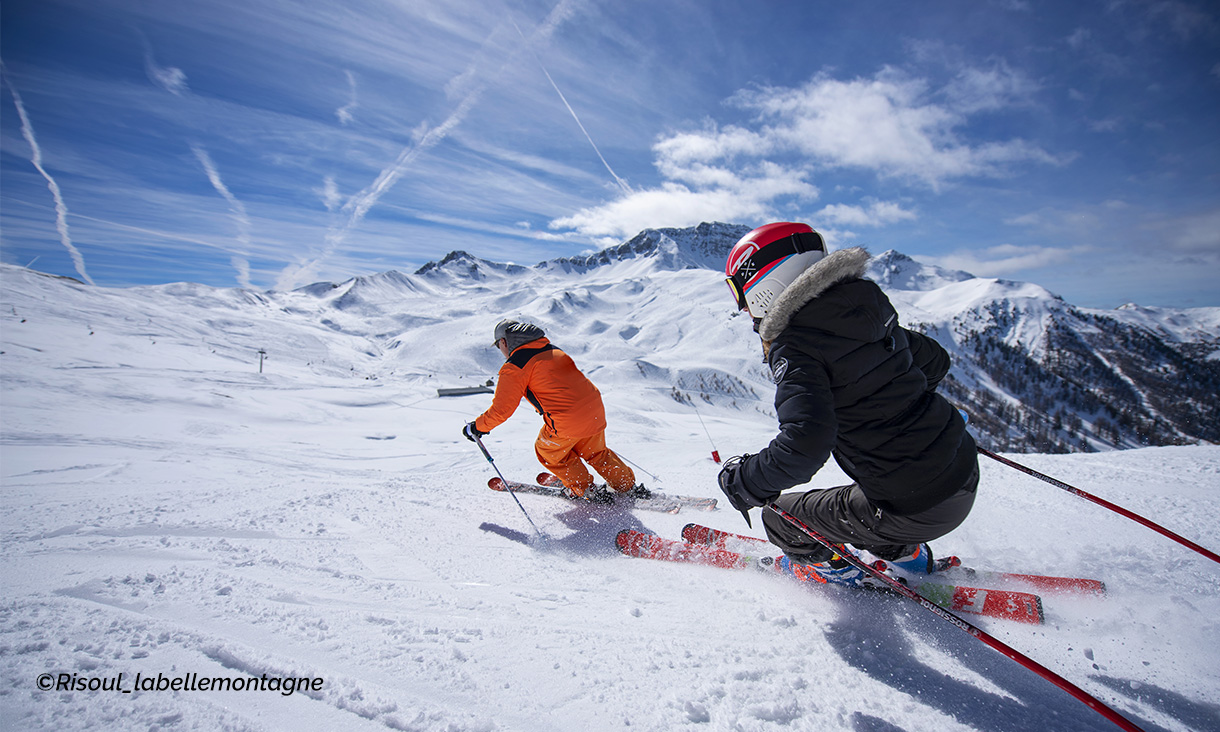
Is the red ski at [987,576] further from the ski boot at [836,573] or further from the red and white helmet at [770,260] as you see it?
the red and white helmet at [770,260]

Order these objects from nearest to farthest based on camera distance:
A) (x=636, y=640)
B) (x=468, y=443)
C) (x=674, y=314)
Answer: (x=636, y=640)
(x=468, y=443)
(x=674, y=314)

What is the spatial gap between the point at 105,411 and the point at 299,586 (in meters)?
9.86

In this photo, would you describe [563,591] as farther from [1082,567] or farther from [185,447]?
[185,447]

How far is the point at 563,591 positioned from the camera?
339 cm

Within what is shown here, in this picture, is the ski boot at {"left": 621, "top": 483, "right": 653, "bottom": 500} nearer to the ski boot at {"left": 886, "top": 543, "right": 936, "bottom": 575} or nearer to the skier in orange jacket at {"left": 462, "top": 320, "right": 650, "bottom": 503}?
the skier in orange jacket at {"left": 462, "top": 320, "right": 650, "bottom": 503}

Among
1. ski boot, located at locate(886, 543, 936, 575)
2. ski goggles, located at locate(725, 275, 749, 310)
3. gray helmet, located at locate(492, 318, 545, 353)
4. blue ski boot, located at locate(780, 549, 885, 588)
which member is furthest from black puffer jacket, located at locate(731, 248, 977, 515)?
gray helmet, located at locate(492, 318, 545, 353)

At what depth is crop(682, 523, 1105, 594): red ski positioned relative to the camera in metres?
3.11

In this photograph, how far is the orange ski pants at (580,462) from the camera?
547 cm

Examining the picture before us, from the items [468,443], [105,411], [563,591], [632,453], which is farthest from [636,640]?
[105,411]

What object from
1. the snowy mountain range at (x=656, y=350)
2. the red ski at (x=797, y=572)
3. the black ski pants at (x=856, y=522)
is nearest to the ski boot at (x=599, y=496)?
the red ski at (x=797, y=572)

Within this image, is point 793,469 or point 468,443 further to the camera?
point 468,443

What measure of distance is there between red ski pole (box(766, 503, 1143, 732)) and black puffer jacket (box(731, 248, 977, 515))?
41cm

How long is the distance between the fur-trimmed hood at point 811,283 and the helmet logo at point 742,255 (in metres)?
0.44

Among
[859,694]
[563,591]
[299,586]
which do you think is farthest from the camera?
[563,591]
